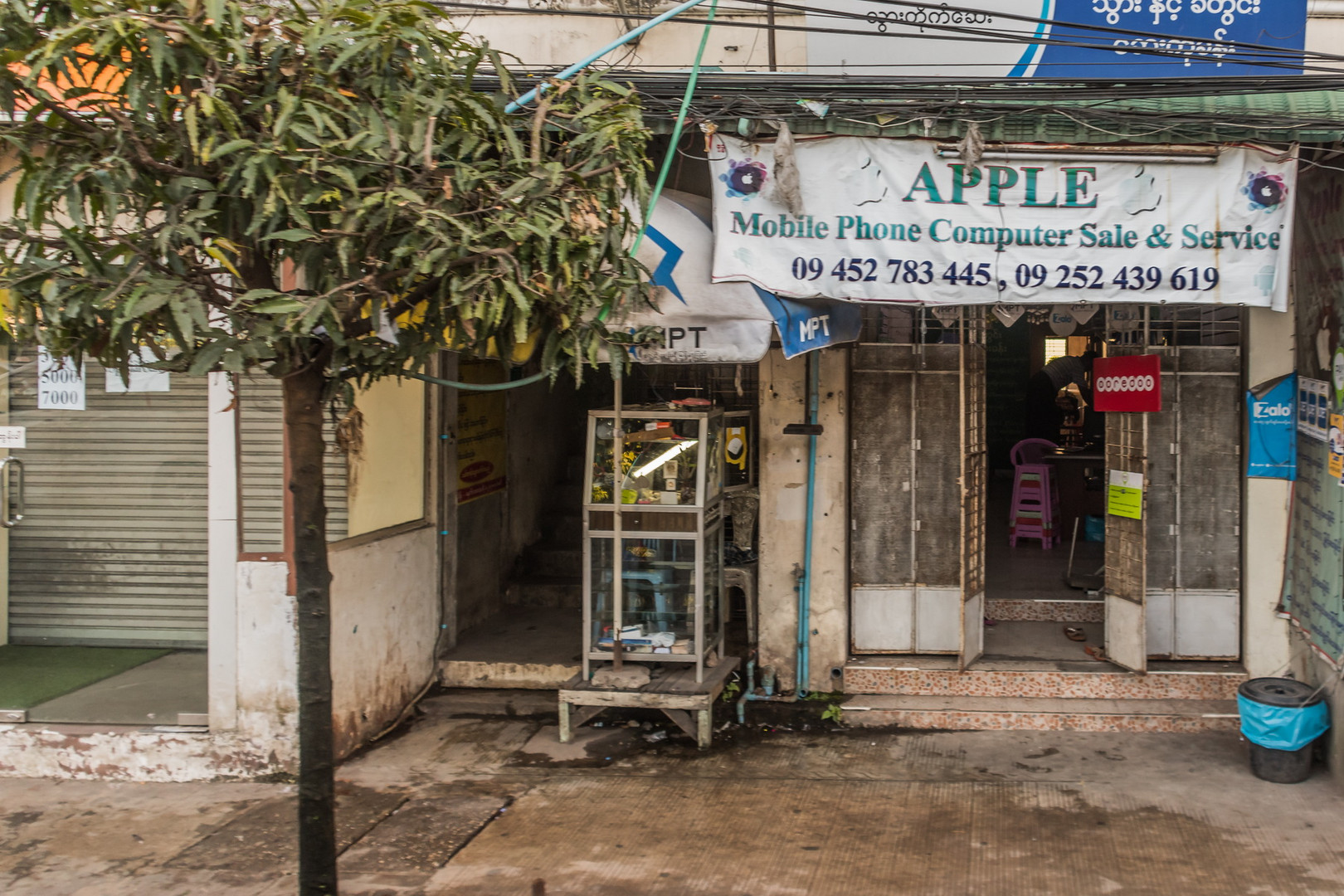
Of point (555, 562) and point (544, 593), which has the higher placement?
point (555, 562)

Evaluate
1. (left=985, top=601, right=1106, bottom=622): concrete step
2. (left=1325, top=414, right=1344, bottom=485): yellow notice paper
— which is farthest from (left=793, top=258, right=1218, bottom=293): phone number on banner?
(left=985, top=601, right=1106, bottom=622): concrete step

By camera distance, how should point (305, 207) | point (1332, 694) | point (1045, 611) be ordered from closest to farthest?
1. point (305, 207)
2. point (1332, 694)
3. point (1045, 611)

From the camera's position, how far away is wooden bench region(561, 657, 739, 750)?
656 centimetres

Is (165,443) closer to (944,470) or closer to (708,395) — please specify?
(708,395)

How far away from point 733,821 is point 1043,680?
270 centimetres

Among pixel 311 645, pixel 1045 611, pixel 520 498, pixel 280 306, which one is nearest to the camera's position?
pixel 280 306

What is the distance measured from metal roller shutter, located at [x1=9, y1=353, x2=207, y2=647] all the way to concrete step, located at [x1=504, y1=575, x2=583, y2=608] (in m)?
2.66

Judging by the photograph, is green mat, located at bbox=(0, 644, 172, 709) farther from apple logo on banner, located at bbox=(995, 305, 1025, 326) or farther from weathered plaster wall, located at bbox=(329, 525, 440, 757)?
apple logo on banner, located at bbox=(995, 305, 1025, 326)

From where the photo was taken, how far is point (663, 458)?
6828 millimetres

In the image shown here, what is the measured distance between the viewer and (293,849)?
543 centimetres

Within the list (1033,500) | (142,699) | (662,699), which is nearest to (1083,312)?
(662,699)

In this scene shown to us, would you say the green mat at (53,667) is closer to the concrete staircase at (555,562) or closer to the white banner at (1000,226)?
the concrete staircase at (555,562)

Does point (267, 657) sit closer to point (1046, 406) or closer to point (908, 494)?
point (908, 494)

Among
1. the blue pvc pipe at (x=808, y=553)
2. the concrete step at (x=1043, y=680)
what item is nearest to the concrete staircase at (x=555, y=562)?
the blue pvc pipe at (x=808, y=553)
